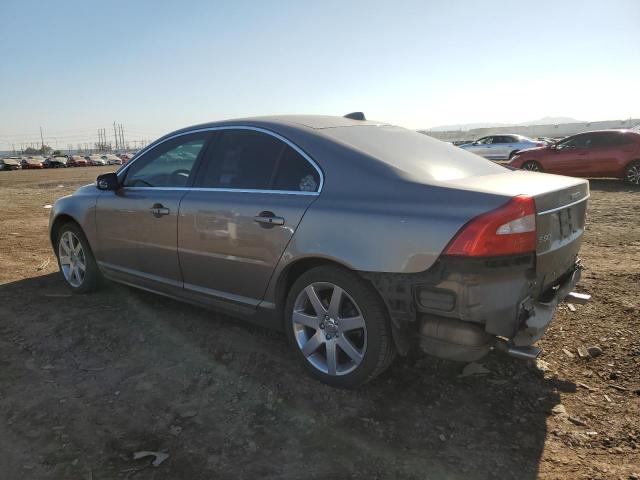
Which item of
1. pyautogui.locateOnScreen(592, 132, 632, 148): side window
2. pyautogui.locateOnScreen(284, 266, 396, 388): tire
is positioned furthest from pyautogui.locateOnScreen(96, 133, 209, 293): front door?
pyautogui.locateOnScreen(592, 132, 632, 148): side window

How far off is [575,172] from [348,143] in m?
12.4

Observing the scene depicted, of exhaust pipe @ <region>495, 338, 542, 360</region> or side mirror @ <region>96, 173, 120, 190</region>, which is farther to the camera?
side mirror @ <region>96, 173, 120, 190</region>

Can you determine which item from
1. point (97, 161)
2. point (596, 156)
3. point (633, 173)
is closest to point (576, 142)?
point (596, 156)

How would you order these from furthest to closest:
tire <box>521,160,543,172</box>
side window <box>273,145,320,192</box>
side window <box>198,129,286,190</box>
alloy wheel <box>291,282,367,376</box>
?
Answer: tire <box>521,160,543,172</box>, side window <box>198,129,286,190</box>, side window <box>273,145,320,192</box>, alloy wheel <box>291,282,367,376</box>

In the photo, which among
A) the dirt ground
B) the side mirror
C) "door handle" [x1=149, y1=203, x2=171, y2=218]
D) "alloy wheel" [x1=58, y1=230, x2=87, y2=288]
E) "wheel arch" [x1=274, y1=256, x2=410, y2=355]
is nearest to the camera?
the dirt ground

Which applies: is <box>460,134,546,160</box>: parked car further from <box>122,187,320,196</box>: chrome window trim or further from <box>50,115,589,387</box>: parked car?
<box>122,187,320,196</box>: chrome window trim

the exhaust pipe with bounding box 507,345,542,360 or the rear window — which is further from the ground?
the rear window

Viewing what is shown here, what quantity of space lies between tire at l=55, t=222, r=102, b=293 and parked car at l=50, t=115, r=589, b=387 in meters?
0.82

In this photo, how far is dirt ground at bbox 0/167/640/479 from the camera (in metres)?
2.41

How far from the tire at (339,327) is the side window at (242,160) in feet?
2.63

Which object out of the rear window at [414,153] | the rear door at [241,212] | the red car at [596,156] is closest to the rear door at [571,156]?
the red car at [596,156]

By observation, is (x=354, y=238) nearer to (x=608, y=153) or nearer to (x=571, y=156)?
(x=608, y=153)

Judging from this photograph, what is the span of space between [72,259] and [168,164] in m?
1.78

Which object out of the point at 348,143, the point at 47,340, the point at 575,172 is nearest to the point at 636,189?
the point at 575,172
